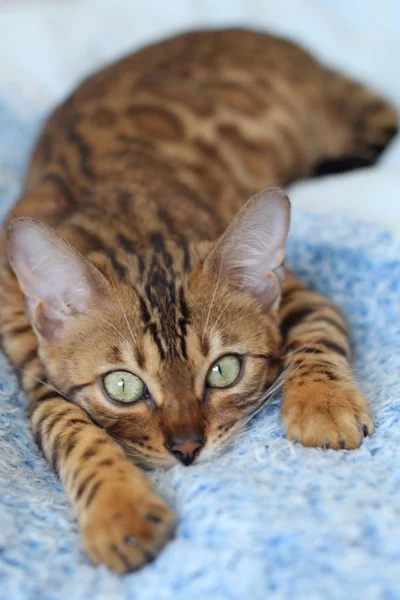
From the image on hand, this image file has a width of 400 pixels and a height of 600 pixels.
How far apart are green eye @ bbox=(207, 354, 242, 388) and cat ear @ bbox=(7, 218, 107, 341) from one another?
24 centimetres

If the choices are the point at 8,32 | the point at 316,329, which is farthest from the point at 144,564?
the point at 8,32

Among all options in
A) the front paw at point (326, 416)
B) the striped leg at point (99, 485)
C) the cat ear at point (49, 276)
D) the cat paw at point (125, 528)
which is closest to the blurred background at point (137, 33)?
the cat ear at point (49, 276)

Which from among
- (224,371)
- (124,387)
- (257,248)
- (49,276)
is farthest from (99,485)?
(257,248)

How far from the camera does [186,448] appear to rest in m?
1.10

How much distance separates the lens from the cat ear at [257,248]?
1.24 metres

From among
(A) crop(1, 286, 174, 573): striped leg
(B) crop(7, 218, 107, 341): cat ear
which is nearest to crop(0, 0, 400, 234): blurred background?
(B) crop(7, 218, 107, 341): cat ear

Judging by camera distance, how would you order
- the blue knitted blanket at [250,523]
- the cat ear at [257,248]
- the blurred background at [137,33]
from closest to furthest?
the blue knitted blanket at [250,523] → the cat ear at [257,248] → the blurred background at [137,33]

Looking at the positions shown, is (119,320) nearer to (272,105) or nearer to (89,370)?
(89,370)

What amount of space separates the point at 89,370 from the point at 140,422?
130 millimetres

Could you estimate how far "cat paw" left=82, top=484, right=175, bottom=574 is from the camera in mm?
921

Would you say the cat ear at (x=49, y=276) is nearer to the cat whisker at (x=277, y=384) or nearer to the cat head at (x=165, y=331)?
the cat head at (x=165, y=331)

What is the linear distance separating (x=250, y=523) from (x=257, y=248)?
0.55 meters

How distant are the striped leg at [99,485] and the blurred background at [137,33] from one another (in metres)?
1.41

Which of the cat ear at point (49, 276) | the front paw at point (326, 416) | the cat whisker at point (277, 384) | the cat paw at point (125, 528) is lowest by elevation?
the cat whisker at point (277, 384)
